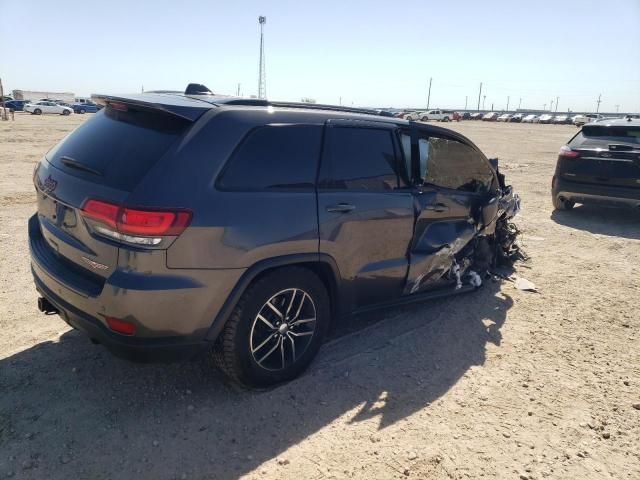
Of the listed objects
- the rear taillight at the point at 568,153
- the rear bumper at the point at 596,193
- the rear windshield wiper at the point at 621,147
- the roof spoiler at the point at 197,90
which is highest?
the roof spoiler at the point at 197,90

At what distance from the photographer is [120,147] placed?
9.12ft

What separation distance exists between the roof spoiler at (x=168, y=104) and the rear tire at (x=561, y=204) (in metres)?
7.61

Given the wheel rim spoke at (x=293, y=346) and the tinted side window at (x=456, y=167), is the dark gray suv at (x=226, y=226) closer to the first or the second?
the wheel rim spoke at (x=293, y=346)

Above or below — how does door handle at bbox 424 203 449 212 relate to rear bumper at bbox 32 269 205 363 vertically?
above

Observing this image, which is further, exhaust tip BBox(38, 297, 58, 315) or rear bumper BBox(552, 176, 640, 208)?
rear bumper BBox(552, 176, 640, 208)

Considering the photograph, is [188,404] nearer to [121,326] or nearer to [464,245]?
[121,326]

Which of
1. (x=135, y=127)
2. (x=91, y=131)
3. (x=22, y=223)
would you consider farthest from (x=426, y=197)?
(x=22, y=223)

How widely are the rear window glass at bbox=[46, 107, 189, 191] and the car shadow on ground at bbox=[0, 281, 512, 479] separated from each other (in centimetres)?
137

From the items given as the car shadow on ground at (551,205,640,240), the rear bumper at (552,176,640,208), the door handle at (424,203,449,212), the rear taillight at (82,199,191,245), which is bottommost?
the car shadow on ground at (551,205,640,240)

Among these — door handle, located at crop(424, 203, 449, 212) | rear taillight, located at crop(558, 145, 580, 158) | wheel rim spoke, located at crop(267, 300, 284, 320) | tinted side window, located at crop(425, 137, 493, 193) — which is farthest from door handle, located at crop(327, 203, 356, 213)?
rear taillight, located at crop(558, 145, 580, 158)

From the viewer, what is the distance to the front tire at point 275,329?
2.87 m

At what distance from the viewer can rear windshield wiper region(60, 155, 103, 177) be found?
2725 mm

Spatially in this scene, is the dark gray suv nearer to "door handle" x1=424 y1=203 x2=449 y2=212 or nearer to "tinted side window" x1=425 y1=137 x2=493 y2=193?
"door handle" x1=424 y1=203 x2=449 y2=212

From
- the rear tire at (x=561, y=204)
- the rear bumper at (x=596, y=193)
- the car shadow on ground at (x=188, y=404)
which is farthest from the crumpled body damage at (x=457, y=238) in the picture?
the rear tire at (x=561, y=204)
